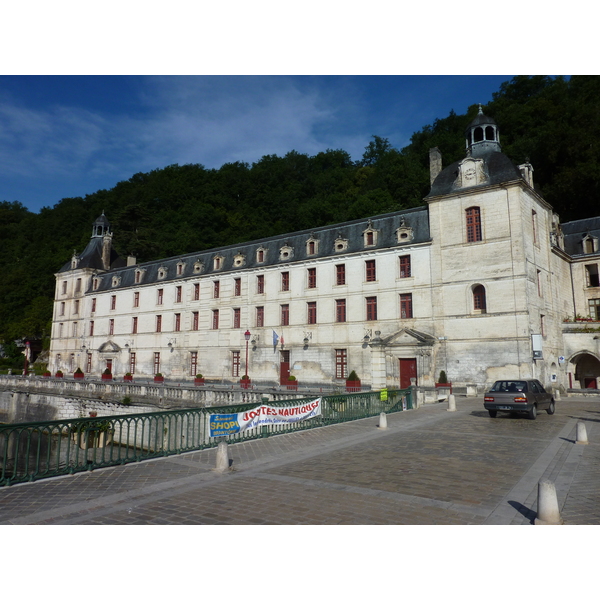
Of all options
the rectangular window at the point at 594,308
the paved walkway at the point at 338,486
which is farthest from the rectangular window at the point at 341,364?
the paved walkway at the point at 338,486

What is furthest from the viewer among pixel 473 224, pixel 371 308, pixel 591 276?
pixel 591 276

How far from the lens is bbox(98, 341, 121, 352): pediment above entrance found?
46.9 metres

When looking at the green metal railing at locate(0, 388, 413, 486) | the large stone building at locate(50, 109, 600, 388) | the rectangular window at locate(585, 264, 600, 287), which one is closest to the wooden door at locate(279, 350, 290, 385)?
the large stone building at locate(50, 109, 600, 388)

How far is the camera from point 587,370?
108ft

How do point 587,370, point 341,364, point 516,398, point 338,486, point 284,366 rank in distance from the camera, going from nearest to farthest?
point 338,486 → point 516,398 → point 587,370 → point 341,364 → point 284,366

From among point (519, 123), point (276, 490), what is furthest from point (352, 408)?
point (519, 123)

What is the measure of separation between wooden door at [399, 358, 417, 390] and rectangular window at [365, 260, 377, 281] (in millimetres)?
6667

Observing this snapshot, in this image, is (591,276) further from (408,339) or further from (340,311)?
(340,311)

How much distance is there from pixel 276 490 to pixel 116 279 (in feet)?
157

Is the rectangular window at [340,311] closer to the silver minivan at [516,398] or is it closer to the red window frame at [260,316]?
the red window frame at [260,316]

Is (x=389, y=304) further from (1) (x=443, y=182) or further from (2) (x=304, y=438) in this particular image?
(2) (x=304, y=438)

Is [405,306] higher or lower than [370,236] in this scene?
lower

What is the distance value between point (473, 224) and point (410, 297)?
647 cm

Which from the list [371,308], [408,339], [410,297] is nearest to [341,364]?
[371,308]
